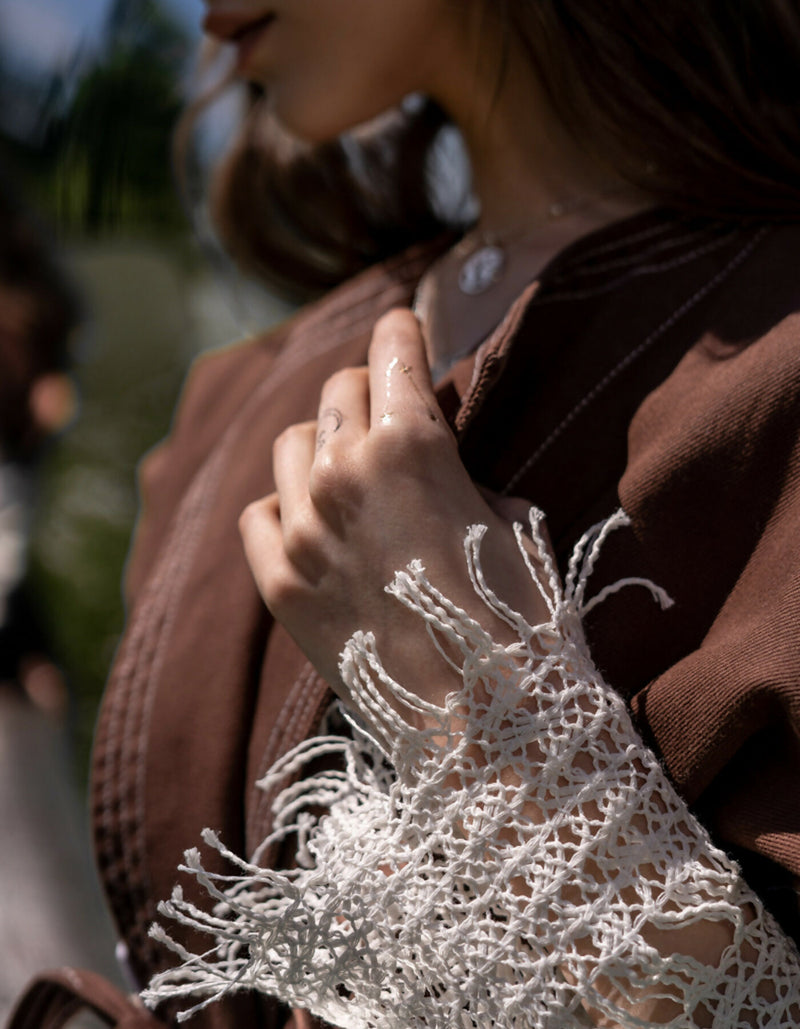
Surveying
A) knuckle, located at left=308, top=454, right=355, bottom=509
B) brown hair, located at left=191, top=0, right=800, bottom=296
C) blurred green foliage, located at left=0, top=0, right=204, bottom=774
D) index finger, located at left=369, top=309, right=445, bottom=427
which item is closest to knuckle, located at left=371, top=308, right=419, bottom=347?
index finger, located at left=369, top=309, right=445, bottom=427

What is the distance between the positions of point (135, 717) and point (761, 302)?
22.8 inches

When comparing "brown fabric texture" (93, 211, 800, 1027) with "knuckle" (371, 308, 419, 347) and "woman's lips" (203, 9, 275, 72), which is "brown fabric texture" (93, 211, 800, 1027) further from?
"woman's lips" (203, 9, 275, 72)

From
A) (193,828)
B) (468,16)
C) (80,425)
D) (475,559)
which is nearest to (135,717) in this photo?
(193,828)

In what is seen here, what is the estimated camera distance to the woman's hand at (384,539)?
1.92ft

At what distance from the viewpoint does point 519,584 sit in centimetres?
60

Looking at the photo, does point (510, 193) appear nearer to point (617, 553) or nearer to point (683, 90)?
point (683, 90)

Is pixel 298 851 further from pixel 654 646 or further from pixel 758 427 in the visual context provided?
pixel 758 427

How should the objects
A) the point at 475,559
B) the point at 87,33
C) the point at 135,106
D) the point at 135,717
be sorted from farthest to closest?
the point at 135,106, the point at 87,33, the point at 135,717, the point at 475,559

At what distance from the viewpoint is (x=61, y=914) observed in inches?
42.4

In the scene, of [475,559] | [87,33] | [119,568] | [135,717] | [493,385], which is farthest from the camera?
[119,568]

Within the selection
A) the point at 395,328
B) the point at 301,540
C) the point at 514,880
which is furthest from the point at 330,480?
the point at 514,880

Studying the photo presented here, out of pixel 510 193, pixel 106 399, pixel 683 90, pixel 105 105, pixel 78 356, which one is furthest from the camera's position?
pixel 106 399

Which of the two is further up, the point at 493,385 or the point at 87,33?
the point at 87,33

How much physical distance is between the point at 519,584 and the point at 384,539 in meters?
0.09
